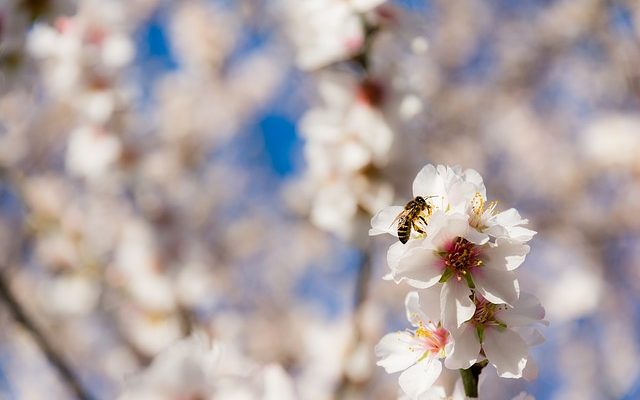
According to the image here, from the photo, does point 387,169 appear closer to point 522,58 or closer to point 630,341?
point 522,58

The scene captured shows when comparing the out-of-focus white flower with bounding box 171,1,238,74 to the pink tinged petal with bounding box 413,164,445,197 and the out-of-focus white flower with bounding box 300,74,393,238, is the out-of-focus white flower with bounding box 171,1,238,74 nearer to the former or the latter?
the out-of-focus white flower with bounding box 300,74,393,238

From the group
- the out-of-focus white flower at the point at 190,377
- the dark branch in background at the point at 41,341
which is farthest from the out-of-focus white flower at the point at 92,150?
the out-of-focus white flower at the point at 190,377

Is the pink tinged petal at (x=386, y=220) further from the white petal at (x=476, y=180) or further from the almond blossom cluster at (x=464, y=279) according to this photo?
the white petal at (x=476, y=180)

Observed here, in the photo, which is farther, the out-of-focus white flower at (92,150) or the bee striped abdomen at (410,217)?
the out-of-focus white flower at (92,150)

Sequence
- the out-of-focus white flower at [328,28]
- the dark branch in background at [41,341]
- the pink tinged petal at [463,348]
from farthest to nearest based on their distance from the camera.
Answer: the out-of-focus white flower at [328,28] → the dark branch in background at [41,341] → the pink tinged petal at [463,348]

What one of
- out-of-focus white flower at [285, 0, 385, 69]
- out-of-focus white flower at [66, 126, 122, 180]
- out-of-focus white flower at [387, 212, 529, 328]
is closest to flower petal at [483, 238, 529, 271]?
out-of-focus white flower at [387, 212, 529, 328]

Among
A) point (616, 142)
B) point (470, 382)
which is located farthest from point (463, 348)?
point (616, 142)
